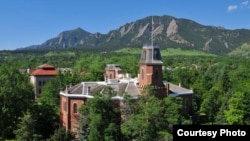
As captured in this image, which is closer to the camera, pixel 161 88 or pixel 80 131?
pixel 80 131

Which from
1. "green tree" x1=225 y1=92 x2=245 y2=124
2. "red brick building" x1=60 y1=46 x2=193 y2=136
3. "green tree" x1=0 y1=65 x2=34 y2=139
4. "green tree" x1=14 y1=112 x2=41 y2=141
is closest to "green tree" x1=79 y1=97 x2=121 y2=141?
"red brick building" x1=60 y1=46 x2=193 y2=136

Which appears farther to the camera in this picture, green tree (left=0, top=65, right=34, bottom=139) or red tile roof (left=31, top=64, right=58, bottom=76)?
red tile roof (left=31, top=64, right=58, bottom=76)

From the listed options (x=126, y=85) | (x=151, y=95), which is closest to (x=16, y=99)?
(x=126, y=85)

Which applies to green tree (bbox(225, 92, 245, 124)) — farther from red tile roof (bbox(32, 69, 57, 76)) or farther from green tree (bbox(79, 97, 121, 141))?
red tile roof (bbox(32, 69, 57, 76))

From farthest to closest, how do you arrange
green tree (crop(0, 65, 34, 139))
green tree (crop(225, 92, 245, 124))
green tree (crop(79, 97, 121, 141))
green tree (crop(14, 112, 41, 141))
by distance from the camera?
green tree (crop(225, 92, 245, 124)) < green tree (crop(0, 65, 34, 139)) < green tree (crop(14, 112, 41, 141)) < green tree (crop(79, 97, 121, 141))

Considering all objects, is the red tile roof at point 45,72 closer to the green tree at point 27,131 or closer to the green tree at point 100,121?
the green tree at point 27,131

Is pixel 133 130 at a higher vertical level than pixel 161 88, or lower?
lower

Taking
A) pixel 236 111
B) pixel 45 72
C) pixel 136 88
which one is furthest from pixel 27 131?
pixel 45 72

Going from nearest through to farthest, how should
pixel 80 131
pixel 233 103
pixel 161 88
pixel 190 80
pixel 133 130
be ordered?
pixel 133 130
pixel 80 131
pixel 161 88
pixel 233 103
pixel 190 80

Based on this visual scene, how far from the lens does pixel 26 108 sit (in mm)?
57281

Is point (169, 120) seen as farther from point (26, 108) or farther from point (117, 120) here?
point (26, 108)

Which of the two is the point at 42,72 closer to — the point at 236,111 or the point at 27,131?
the point at 27,131

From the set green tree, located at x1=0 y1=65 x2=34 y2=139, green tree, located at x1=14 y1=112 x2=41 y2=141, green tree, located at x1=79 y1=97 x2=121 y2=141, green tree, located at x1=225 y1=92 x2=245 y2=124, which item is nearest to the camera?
green tree, located at x1=79 y1=97 x2=121 y2=141

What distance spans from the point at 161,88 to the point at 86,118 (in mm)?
11508
